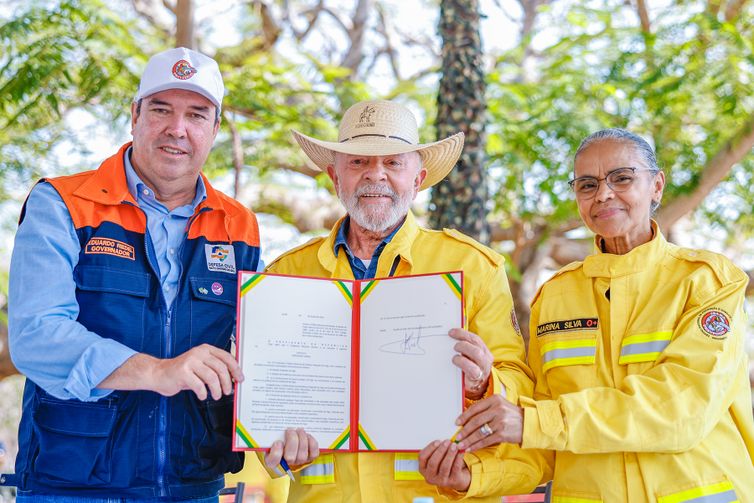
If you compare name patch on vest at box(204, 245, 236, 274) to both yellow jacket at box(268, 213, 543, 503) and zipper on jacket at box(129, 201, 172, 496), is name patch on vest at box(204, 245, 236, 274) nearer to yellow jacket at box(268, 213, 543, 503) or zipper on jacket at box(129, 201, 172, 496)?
zipper on jacket at box(129, 201, 172, 496)

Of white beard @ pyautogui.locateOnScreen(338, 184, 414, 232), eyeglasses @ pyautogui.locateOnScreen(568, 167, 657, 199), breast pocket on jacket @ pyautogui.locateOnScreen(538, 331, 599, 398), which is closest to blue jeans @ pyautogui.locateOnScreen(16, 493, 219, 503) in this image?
white beard @ pyautogui.locateOnScreen(338, 184, 414, 232)

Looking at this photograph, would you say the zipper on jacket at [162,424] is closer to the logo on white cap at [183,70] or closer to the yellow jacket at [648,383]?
the logo on white cap at [183,70]

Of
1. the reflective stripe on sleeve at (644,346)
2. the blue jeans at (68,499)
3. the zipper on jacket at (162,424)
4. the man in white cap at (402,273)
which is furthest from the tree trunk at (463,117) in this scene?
the blue jeans at (68,499)

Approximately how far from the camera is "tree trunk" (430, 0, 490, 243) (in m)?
6.07

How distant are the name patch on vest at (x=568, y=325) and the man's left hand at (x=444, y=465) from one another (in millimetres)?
672

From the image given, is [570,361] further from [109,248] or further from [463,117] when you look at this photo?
[463,117]

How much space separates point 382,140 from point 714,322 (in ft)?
5.04

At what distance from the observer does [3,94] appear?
24.0 feet

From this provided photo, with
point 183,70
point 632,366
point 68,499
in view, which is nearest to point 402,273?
point 632,366

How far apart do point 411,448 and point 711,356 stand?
1119 mm

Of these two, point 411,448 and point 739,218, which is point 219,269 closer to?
point 411,448

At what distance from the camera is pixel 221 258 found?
353cm

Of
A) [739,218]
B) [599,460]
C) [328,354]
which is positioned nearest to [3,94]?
[328,354]

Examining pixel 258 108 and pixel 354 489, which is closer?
pixel 354 489
